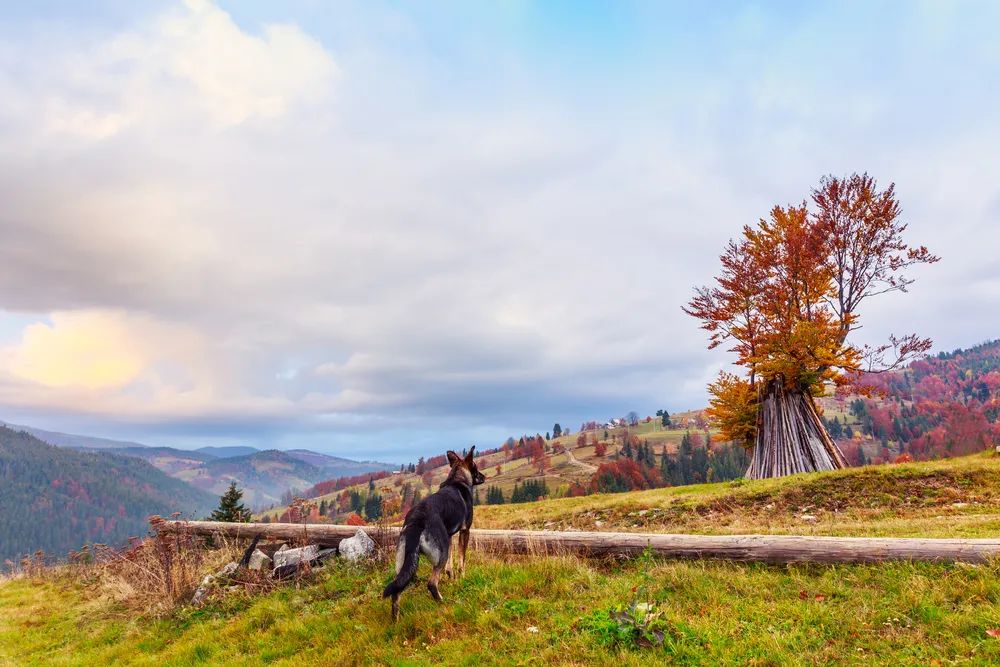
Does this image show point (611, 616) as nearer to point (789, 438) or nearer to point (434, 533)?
point (434, 533)

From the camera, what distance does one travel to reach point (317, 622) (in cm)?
809

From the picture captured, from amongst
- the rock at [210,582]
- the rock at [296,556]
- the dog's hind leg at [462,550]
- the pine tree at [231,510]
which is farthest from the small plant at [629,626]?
the pine tree at [231,510]

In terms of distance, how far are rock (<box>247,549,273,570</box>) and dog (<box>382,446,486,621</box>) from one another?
233 inches

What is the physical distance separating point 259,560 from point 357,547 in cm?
312

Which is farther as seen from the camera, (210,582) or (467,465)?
(210,582)

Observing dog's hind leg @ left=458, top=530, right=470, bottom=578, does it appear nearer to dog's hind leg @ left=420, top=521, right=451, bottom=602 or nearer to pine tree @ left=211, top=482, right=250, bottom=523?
dog's hind leg @ left=420, top=521, right=451, bottom=602

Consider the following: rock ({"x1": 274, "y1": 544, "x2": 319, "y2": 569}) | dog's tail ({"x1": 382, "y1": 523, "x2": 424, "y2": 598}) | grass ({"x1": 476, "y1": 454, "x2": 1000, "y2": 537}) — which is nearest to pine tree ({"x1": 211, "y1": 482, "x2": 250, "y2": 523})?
rock ({"x1": 274, "y1": 544, "x2": 319, "y2": 569})

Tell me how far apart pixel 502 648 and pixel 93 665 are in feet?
27.5

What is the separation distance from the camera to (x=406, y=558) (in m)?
7.07

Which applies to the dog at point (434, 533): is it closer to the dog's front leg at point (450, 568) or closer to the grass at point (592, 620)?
the dog's front leg at point (450, 568)

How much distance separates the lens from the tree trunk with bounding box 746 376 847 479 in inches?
902

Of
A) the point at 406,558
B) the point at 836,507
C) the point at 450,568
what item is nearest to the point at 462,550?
→ the point at 450,568

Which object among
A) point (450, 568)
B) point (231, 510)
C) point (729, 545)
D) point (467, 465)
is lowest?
point (231, 510)

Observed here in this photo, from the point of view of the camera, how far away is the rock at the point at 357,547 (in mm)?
11102
